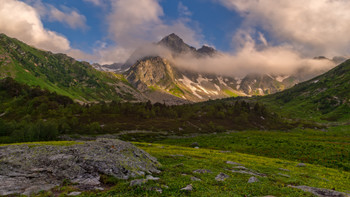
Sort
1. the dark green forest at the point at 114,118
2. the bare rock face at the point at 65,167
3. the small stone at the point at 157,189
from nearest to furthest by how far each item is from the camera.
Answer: the small stone at the point at 157,189, the bare rock face at the point at 65,167, the dark green forest at the point at 114,118

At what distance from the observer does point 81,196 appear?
13336 millimetres

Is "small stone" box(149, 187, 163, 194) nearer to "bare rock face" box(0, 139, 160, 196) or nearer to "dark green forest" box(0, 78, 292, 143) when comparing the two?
"bare rock face" box(0, 139, 160, 196)

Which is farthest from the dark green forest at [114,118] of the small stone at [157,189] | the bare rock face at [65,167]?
the small stone at [157,189]

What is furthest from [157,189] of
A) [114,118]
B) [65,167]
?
[114,118]

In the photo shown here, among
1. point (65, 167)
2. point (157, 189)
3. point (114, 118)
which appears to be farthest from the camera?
point (114, 118)

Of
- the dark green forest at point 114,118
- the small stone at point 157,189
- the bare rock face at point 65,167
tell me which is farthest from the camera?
the dark green forest at point 114,118

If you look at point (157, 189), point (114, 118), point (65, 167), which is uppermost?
point (114, 118)

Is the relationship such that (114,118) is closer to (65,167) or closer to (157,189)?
(65,167)

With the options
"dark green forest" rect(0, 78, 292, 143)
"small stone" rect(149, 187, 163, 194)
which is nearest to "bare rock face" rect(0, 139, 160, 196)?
"small stone" rect(149, 187, 163, 194)

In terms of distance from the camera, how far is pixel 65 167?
722 inches

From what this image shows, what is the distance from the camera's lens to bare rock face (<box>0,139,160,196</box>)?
15.6m

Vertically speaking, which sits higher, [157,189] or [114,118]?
[114,118]

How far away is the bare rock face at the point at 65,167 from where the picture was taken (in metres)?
15.6

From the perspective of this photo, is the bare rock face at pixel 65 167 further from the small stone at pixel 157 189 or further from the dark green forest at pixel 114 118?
the dark green forest at pixel 114 118
